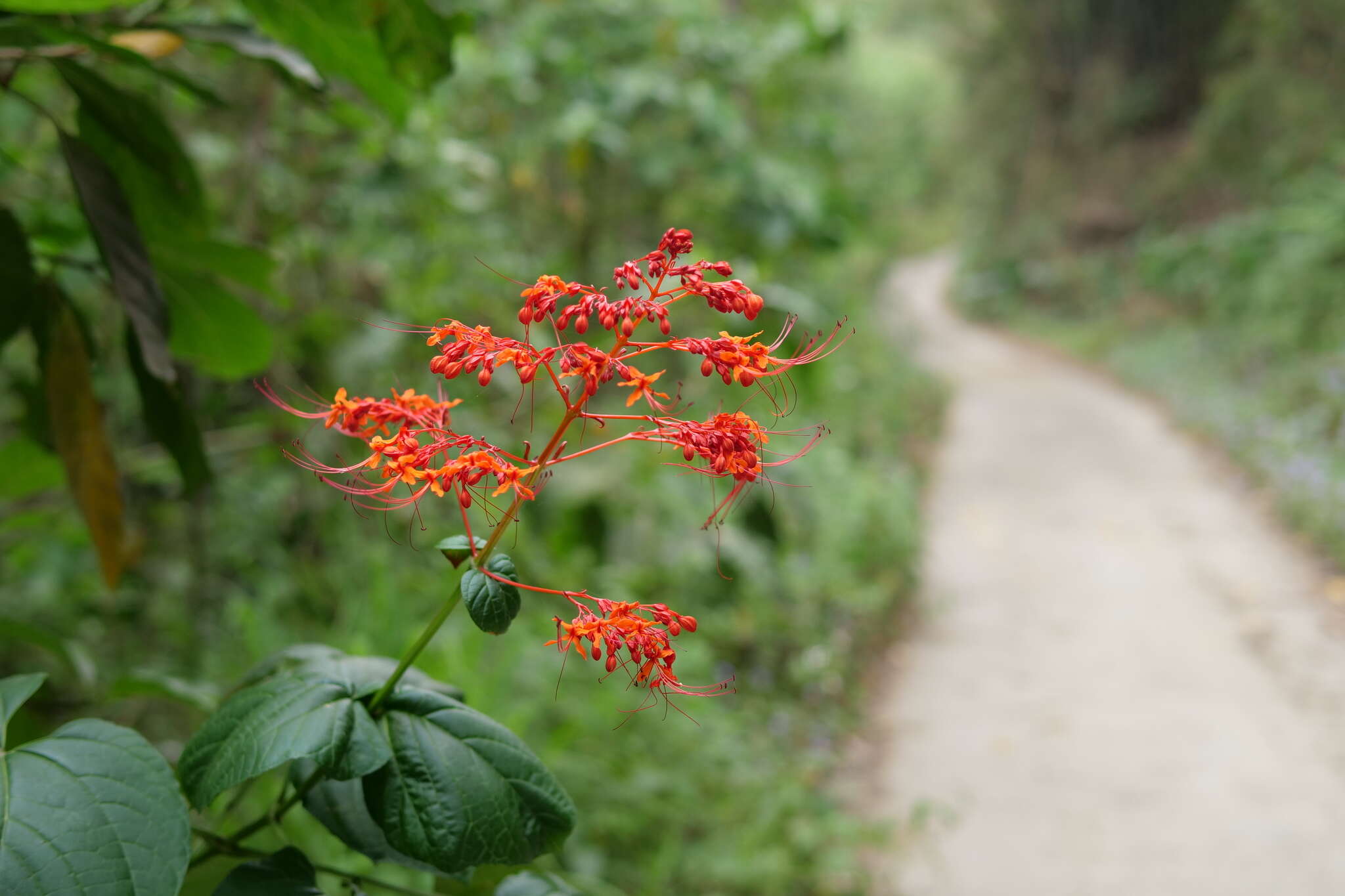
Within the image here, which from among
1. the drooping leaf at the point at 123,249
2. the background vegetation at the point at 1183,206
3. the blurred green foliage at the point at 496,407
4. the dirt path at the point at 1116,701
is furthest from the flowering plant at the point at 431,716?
the background vegetation at the point at 1183,206

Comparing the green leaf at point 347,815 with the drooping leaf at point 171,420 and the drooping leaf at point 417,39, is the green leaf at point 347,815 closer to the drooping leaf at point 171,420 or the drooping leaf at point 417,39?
the drooping leaf at point 171,420

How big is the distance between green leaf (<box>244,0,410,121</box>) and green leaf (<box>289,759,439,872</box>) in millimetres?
772

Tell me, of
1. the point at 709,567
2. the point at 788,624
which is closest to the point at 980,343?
the point at 788,624

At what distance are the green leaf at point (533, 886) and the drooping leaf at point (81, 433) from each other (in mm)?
581

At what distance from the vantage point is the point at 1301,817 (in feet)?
11.0

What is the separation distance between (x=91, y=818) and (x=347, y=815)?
0.18 meters

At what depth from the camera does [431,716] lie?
0.70 meters

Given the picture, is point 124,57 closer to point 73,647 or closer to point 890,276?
point 73,647

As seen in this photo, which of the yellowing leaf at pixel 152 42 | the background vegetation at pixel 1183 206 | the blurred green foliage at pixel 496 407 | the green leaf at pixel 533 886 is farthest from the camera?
the background vegetation at pixel 1183 206

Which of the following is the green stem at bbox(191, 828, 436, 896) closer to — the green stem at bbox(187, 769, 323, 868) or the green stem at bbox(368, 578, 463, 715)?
the green stem at bbox(187, 769, 323, 868)

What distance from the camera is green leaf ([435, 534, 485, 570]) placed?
25.1 inches

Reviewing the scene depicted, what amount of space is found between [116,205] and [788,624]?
374 cm

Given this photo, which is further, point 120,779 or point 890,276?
point 890,276

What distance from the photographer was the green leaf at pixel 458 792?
651 millimetres
